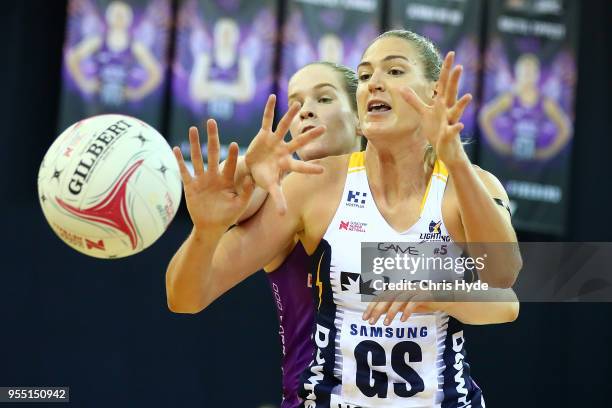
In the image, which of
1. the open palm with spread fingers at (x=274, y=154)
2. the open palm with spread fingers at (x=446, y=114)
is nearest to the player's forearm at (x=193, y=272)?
the open palm with spread fingers at (x=274, y=154)

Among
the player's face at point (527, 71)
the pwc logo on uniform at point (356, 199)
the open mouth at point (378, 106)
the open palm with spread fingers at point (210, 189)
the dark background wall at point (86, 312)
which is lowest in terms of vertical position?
the dark background wall at point (86, 312)

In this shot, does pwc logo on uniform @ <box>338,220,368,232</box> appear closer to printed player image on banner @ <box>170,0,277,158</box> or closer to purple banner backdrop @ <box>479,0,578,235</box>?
printed player image on banner @ <box>170,0,277,158</box>

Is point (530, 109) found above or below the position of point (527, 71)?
below

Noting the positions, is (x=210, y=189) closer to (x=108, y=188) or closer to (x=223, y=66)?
(x=108, y=188)

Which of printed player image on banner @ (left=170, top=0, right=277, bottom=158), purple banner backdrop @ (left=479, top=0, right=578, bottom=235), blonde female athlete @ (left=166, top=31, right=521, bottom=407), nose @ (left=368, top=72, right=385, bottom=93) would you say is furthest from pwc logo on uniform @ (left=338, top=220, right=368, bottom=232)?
purple banner backdrop @ (left=479, top=0, right=578, bottom=235)

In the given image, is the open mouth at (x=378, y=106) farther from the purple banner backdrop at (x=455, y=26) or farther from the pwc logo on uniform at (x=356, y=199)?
the purple banner backdrop at (x=455, y=26)

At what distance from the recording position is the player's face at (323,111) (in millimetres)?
3379

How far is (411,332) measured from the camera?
2.65 meters

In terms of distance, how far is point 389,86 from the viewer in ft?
9.11

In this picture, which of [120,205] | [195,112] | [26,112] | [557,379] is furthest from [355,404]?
[557,379]

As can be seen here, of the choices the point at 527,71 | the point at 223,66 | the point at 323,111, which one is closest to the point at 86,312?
the point at 223,66

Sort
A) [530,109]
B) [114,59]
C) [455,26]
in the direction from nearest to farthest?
1. [114,59]
2. [455,26]
3. [530,109]

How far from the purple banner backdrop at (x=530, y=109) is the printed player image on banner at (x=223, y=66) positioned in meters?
1.78

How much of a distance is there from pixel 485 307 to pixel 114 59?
12.9 ft
